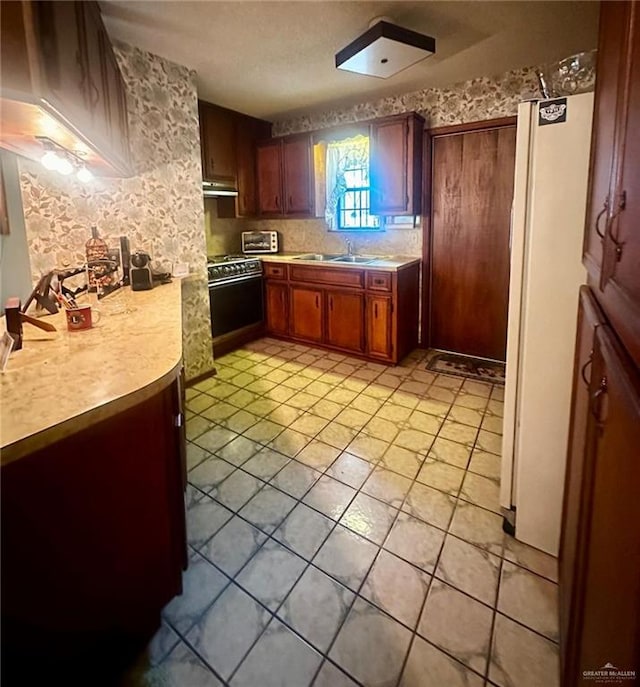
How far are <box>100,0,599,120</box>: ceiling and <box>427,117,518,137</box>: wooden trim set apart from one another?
336 millimetres

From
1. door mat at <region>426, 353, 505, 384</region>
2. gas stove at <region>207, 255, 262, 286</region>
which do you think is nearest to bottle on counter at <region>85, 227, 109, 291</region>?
gas stove at <region>207, 255, 262, 286</region>

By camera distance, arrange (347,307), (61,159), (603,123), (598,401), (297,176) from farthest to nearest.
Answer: (297,176) → (347,307) → (61,159) → (603,123) → (598,401)

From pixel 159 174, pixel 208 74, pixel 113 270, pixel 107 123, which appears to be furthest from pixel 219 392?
pixel 208 74

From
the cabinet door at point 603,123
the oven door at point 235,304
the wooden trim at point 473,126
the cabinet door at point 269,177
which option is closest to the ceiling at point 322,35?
the wooden trim at point 473,126

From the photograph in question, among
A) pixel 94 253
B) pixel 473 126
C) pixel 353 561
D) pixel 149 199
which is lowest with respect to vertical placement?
pixel 353 561

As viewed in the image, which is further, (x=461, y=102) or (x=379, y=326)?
(x=379, y=326)

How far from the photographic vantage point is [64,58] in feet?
3.83

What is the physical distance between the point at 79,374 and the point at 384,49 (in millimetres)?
2341

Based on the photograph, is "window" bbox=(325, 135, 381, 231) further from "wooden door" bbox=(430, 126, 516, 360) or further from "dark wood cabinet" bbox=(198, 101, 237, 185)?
"dark wood cabinet" bbox=(198, 101, 237, 185)

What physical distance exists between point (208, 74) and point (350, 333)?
2309 mm

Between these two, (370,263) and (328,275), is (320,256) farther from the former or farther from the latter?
(370,263)

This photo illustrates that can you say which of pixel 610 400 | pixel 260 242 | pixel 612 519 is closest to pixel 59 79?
pixel 610 400

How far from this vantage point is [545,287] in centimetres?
150

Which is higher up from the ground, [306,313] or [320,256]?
[320,256]
